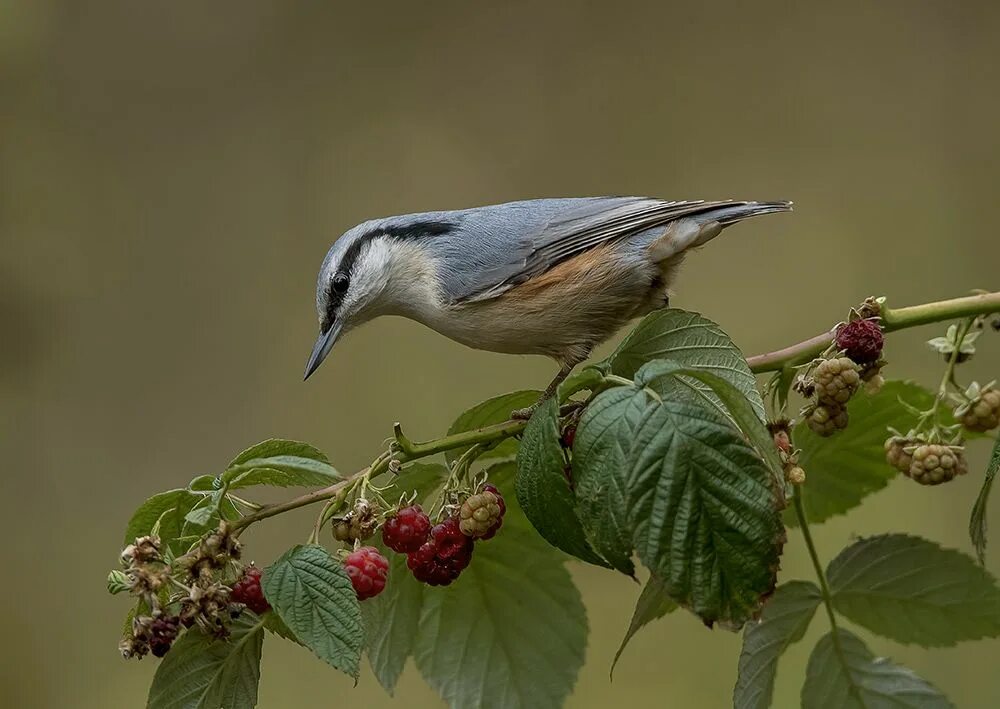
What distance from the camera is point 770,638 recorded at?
932 millimetres

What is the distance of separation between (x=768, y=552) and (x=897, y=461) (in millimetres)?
182

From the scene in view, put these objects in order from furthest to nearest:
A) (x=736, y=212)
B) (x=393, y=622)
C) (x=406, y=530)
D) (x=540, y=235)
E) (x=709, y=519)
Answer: (x=540, y=235)
(x=736, y=212)
(x=393, y=622)
(x=406, y=530)
(x=709, y=519)

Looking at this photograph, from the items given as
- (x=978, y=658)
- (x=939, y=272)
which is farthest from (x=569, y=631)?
(x=939, y=272)

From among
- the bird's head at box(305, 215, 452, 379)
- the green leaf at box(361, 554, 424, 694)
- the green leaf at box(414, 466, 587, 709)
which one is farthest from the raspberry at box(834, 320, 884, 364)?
the bird's head at box(305, 215, 452, 379)

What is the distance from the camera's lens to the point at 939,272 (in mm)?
2738

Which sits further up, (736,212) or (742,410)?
(736,212)

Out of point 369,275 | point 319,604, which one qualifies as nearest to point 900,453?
point 319,604

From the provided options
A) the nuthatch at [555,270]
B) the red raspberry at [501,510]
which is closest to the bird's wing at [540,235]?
the nuthatch at [555,270]

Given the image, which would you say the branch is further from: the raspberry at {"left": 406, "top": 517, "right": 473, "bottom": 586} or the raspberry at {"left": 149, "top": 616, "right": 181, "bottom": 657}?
the raspberry at {"left": 149, "top": 616, "right": 181, "bottom": 657}

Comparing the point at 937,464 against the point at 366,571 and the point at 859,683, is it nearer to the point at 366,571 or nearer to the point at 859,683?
the point at 859,683

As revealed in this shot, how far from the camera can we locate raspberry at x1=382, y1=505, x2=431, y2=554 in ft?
3.15

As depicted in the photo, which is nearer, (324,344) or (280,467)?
(280,467)

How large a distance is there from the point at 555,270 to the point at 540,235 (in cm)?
7

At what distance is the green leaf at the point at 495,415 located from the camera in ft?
3.38
